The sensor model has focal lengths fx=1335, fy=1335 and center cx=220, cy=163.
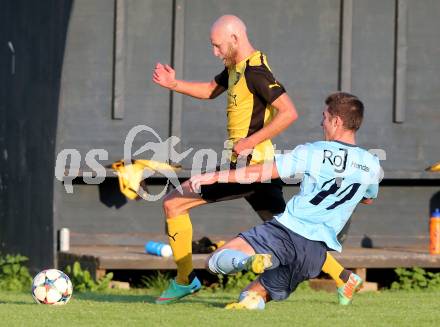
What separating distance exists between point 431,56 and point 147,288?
4.15m

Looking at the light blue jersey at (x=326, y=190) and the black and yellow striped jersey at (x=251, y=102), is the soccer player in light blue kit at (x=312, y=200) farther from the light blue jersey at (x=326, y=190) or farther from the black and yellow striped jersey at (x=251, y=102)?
the black and yellow striped jersey at (x=251, y=102)

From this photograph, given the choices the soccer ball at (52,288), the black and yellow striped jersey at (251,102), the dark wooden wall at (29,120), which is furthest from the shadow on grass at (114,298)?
the dark wooden wall at (29,120)

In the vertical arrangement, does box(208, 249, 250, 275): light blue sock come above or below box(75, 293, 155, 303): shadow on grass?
above

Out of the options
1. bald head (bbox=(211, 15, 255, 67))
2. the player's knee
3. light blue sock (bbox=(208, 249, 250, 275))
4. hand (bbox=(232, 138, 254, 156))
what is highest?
bald head (bbox=(211, 15, 255, 67))

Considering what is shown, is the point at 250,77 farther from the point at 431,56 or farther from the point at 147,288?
the point at 431,56

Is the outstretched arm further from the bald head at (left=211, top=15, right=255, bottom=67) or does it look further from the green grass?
the green grass

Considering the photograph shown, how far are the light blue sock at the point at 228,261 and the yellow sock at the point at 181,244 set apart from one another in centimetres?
82

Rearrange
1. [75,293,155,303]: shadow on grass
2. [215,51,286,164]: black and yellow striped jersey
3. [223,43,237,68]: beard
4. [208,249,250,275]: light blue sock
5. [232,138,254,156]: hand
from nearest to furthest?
[208,249,250,275]: light blue sock
[232,138,254,156]: hand
[215,51,286,164]: black and yellow striped jersey
[223,43,237,68]: beard
[75,293,155,303]: shadow on grass

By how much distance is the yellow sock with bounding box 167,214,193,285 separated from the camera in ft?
31.7

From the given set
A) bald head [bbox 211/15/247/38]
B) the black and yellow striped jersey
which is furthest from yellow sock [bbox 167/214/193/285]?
bald head [bbox 211/15/247/38]

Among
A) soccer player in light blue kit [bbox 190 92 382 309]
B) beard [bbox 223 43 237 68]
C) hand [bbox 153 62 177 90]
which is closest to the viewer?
soccer player in light blue kit [bbox 190 92 382 309]

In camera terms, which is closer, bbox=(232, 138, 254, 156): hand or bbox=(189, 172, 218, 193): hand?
bbox=(189, 172, 218, 193): hand

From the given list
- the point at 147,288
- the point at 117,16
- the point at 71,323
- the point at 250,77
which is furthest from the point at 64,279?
the point at 117,16

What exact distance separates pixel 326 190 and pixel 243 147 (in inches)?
28.7
